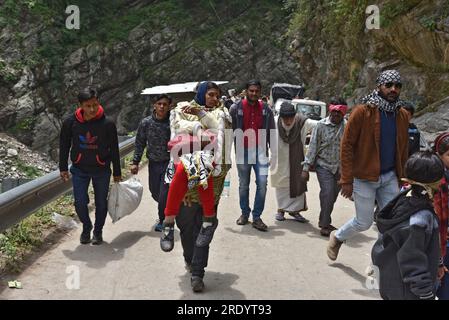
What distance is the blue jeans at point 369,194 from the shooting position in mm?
5145

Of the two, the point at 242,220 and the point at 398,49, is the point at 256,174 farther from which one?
the point at 398,49

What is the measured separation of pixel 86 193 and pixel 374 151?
334cm

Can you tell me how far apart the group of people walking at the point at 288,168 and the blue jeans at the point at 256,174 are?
1 cm

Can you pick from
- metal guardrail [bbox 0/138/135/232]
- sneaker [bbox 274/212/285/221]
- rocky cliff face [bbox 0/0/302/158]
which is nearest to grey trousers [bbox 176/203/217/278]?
metal guardrail [bbox 0/138/135/232]

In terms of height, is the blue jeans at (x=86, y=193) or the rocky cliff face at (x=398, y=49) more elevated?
the rocky cliff face at (x=398, y=49)

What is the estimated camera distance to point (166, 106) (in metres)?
6.99

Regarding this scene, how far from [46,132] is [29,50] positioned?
6.05 metres

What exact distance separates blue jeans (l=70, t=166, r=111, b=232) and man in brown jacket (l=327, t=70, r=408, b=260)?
9.43 ft

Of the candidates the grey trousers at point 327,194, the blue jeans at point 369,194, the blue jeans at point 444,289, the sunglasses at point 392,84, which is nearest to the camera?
the blue jeans at point 444,289

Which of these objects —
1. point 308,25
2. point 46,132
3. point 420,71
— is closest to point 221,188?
point 420,71

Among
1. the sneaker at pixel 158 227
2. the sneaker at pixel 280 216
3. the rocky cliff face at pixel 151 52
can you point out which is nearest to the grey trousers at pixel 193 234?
the sneaker at pixel 158 227

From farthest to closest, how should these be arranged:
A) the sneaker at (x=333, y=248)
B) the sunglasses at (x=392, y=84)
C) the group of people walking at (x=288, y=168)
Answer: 1. the sneaker at (x=333, y=248)
2. the sunglasses at (x=392, y=84)
3. the group of people walking at (x=288, y=168)

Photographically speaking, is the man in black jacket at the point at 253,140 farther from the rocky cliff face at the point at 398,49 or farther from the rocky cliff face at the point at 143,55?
the rocky cliff face at the point at 143,55

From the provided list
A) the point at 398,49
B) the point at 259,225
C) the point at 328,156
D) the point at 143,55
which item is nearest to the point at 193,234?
the point at 259,225
